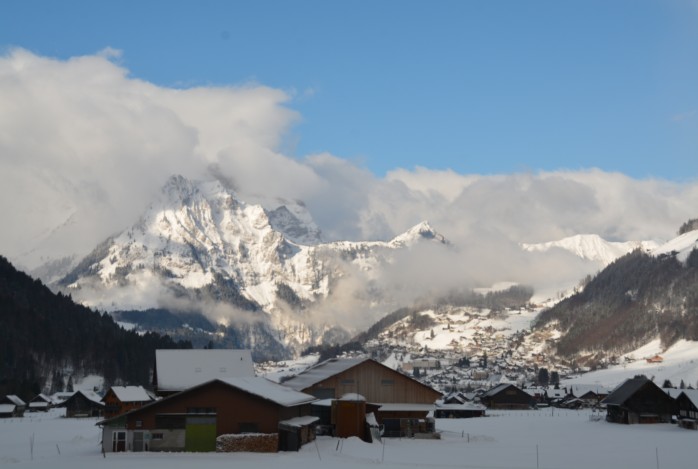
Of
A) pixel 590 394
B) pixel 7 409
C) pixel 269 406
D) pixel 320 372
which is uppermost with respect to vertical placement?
pixel 320 372

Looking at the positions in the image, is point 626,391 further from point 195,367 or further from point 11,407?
point 11,407

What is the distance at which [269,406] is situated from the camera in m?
51.6

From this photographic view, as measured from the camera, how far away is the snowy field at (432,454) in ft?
139

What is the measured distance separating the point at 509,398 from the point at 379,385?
266 ft

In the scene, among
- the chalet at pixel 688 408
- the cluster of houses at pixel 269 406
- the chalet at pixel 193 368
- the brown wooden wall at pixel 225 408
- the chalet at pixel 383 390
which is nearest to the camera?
the cluster of houses at pixel 269 406

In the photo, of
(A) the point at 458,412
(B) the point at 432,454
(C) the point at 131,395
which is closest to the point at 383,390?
(B) the point at 432,454

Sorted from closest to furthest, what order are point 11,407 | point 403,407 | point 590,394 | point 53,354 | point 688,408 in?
point 403,407, point 688,408, point 11,407, point 590,394, point 53,354

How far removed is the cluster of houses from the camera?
51.1 meters

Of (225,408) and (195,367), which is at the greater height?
(195,367)

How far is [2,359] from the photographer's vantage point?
562ft

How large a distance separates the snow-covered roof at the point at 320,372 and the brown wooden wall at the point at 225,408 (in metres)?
18.5

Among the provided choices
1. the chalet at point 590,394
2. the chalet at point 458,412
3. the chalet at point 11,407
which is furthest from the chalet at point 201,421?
the chalet at point 590,394

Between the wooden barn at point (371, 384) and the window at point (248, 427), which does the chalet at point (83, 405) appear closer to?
the wooden barn at point (371, 384)

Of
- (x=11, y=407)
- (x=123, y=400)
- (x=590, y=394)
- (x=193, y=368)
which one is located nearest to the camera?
(x=193, y=368)
